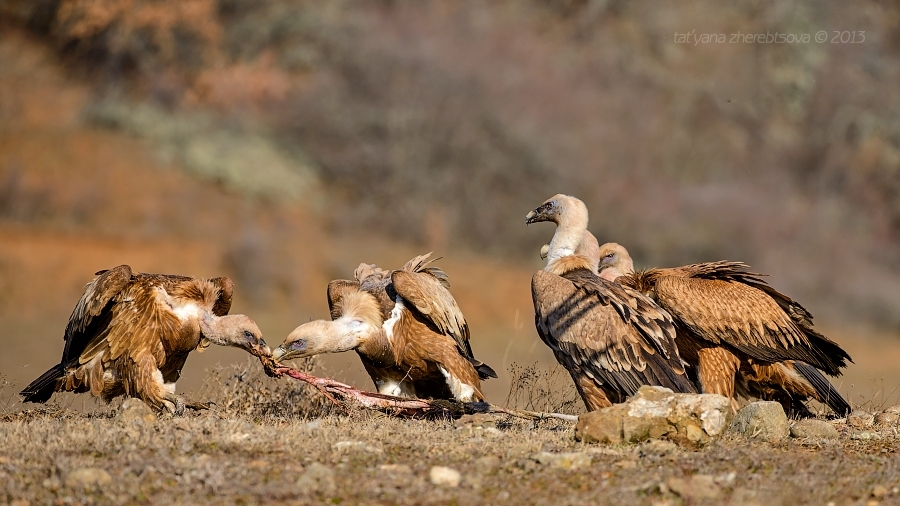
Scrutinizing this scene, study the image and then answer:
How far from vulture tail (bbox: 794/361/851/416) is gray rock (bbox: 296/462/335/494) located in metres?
4.72

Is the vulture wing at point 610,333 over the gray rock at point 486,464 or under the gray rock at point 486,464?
over

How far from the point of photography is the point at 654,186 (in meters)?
33.7

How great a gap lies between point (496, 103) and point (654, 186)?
17.4ft

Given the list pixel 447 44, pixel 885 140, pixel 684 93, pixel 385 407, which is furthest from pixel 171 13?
pixel 385 407

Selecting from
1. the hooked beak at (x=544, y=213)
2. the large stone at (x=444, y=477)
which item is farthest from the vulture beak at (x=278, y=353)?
the large stone at (x=444, y=477)

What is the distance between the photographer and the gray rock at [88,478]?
5473mm

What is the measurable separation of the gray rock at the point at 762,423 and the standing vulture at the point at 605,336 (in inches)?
29.1

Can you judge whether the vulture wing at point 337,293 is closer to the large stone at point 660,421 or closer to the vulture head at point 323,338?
the vulture head at point 323,338

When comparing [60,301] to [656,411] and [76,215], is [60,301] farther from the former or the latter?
[656,411]

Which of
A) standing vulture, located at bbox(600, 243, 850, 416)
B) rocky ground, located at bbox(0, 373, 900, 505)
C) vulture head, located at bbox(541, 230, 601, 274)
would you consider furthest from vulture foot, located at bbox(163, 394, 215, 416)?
standing vulture, located at bbox(600, 243, 850, 416)

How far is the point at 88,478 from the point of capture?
5.52 m

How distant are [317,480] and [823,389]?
500 cm

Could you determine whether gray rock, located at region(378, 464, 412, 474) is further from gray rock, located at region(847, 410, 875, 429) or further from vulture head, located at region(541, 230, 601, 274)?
vulture head, located at region(541, 230, 601, 274)

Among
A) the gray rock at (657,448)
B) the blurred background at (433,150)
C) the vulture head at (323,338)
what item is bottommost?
the gray rock at (657,448)
